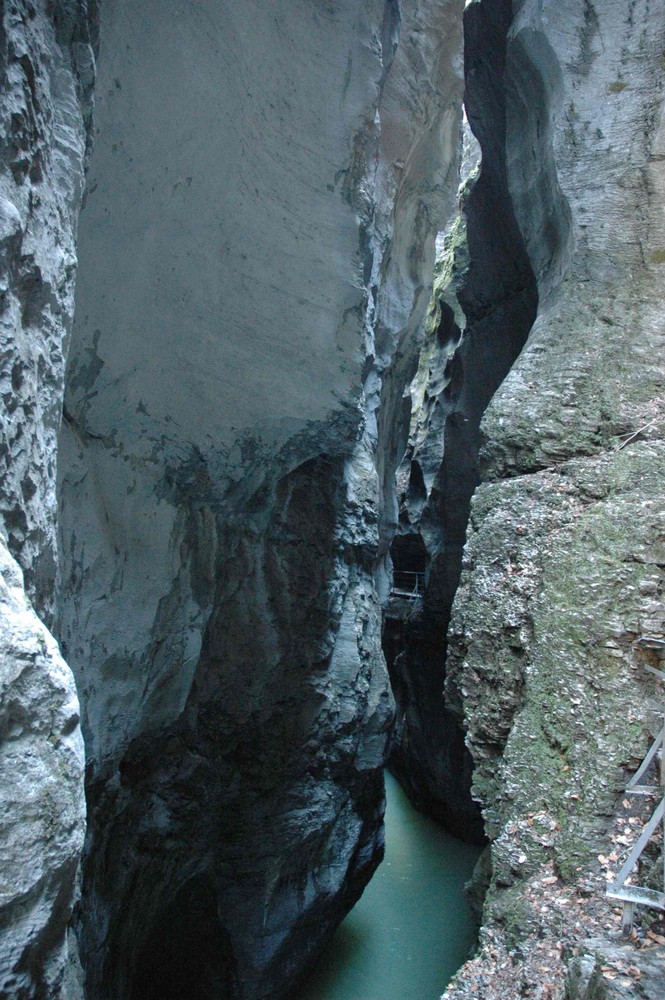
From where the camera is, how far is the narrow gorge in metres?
2.42

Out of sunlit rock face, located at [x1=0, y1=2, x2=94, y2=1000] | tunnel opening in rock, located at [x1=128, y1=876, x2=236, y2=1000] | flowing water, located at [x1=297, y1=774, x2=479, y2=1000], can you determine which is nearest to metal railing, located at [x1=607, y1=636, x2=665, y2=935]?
sunlit rock face, located at [x1=0, y1=2, x2=94, y2=1000]

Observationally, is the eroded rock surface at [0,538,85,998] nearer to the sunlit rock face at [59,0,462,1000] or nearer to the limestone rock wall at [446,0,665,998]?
the limestone rock wall at [446,0,665,998]

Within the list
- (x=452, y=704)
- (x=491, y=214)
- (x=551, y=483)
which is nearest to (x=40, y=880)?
(x=452, y=704)

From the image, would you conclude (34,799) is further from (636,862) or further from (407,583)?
(407,583)

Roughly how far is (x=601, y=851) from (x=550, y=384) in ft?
8.32

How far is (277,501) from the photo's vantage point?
6.16 metres

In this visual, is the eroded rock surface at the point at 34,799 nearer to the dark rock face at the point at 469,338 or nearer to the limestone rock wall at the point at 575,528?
the limestone rock wall at the point at 575,528

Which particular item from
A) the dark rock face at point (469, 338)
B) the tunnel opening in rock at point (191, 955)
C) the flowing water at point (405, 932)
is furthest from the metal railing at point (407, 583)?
the tunnel opening in rock at point (191, 955)

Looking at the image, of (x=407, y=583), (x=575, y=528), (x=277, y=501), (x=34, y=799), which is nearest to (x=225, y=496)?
(x=277, y=501)

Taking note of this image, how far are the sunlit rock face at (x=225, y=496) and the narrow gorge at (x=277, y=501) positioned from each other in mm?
25

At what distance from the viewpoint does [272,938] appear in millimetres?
6074

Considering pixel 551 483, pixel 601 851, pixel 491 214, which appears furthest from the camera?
pixel 491 214

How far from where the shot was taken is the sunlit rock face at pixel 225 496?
15.0ft

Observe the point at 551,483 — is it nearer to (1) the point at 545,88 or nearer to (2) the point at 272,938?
(1) the point at 545,88
